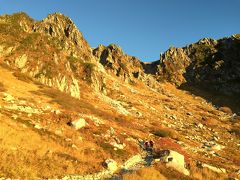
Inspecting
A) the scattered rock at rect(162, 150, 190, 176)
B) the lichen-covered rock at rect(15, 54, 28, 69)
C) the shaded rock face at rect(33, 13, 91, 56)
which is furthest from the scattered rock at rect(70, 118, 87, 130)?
→ the shaded rock face at rect(33, 13, 91, 56)

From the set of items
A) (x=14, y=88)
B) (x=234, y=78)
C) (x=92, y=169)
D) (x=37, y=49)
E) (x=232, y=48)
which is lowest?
(x=92, y=169)

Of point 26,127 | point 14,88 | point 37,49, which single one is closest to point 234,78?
point 37,49

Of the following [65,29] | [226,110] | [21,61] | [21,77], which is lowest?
[21,77]

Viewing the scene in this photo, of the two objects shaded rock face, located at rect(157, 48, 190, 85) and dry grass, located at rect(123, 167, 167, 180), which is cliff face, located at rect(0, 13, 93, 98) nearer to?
dry grass, located at rect(123, 167, 167, 180)

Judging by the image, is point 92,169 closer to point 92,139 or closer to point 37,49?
point 92,139

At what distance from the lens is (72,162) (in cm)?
2419

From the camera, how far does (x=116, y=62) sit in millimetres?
164125

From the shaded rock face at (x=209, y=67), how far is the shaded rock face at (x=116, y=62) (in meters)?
21.0

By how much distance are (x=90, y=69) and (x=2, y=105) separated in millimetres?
→ 52678

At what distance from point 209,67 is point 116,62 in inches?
2156

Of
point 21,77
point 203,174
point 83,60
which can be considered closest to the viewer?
point 203,174

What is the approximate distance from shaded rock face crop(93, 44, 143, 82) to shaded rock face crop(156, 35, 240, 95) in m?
21.0

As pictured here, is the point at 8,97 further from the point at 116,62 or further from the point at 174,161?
the point at 116,62

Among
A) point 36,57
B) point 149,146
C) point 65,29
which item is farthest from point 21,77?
point 65,29
